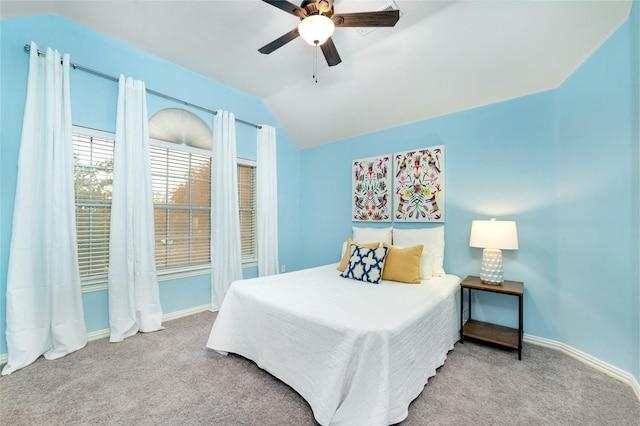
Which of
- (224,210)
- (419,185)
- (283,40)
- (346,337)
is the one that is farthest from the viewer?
(224,210)

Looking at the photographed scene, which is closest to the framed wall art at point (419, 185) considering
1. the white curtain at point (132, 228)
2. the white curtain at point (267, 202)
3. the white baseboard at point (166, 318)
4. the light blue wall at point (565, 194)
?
the light blue wall at point (565, 194)

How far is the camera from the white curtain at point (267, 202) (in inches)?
152

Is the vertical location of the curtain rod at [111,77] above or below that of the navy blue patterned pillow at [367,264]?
above

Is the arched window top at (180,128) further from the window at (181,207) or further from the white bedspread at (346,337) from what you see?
the white bedspread at (346,337)

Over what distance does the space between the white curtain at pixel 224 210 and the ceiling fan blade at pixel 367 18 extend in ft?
6.98

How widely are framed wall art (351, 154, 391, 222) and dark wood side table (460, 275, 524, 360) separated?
52.0 inches

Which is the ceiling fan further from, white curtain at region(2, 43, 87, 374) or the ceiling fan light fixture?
white curtain at region(2, 43, 87, 374)

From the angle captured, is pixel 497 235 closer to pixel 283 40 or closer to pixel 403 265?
pixel 403 265

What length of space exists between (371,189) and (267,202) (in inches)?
62.0

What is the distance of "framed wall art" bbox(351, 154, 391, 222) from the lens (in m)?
3.47

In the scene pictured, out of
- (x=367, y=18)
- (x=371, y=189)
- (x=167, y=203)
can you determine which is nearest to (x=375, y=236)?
(x=371, y=189)

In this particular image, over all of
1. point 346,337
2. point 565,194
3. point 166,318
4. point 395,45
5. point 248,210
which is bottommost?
point 166,318

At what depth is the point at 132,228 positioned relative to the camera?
2648 mm

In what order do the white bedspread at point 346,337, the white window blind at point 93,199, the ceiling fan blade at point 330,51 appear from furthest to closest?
the white window blind at point 93,199 < the ceiling fan blade at point 330,51 < the white bedspread at point 346,337
